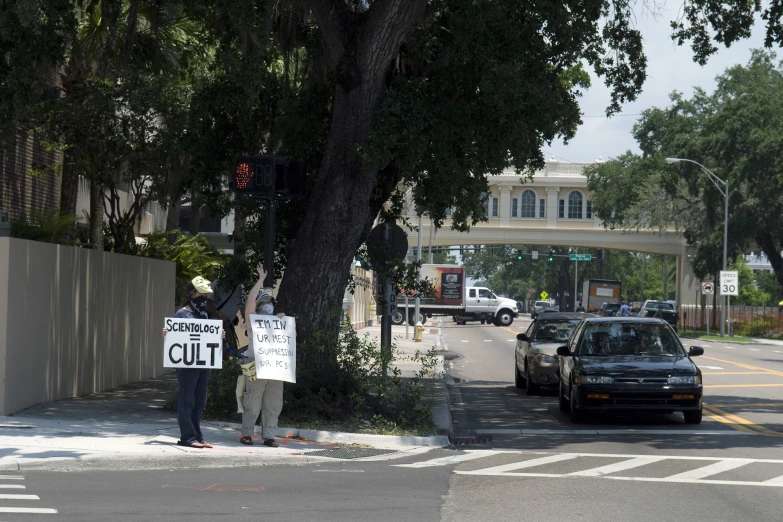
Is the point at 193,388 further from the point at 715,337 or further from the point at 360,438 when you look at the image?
the point at 715,337

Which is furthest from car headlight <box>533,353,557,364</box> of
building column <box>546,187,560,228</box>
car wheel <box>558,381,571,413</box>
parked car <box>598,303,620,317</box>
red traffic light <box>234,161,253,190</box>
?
building column <box>546,187,560,228</box>

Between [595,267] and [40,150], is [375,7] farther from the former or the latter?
[595,267]

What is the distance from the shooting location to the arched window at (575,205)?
257 ft

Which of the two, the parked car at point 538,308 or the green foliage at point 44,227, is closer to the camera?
the green foliage at point 44,227

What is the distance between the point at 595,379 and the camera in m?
15.3

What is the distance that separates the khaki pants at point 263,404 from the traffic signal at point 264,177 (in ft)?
7.52

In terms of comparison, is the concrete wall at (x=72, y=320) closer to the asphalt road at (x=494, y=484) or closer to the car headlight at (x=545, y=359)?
the asphalt road at (x=494, y=484)

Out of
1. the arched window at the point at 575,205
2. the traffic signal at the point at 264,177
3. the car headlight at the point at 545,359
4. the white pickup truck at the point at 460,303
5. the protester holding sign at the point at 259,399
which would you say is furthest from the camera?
the arched window at the point at 575,205

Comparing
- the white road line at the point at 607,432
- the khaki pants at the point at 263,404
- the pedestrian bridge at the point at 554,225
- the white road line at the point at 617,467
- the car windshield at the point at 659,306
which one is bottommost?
the white road line at the point at 607,432

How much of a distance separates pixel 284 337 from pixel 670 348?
7.06m

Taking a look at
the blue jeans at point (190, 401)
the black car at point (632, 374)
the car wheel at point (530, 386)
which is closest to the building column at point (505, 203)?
the car wheel at point (530, 386)

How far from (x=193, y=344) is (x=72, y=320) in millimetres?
5341

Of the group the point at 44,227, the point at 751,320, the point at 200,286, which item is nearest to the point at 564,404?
the point at 200,286

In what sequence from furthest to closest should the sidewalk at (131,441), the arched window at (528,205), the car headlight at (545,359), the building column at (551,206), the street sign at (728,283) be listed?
the arched window at (528,205) < the building column at (551,206) < the street sign at (728,283) < the car headlight at (545,359) < the sidewalk at (131,441)
